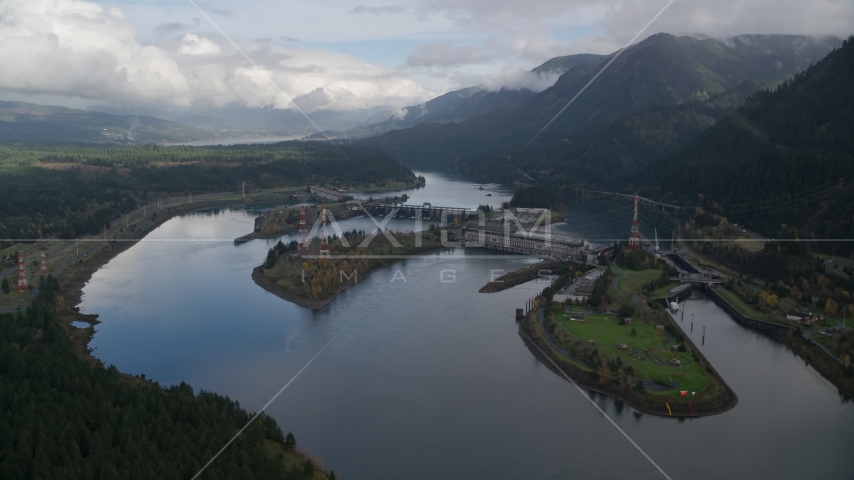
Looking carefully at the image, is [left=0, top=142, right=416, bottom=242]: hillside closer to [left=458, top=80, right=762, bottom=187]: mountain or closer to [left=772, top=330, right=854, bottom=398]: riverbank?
[left=458, top=80, right=762, bottom=187]: mountain

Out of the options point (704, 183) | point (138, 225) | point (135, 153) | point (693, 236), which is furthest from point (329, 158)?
point (693, 236)

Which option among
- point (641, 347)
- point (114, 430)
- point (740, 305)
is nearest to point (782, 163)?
point (740, 305)

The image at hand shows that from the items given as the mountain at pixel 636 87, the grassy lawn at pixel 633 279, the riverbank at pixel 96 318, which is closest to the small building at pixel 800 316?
the grassy lawn at pixel 633 279

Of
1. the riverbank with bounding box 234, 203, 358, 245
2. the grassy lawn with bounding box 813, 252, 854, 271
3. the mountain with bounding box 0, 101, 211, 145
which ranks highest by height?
the mountain with bounding box 0, 101, 211, 145

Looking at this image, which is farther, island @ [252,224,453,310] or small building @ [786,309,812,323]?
island @ [252,224,453,310]

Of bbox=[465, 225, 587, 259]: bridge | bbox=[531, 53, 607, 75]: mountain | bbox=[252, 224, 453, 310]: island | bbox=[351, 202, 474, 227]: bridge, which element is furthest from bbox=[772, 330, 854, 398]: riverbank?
bbox=[531, 53, 607, 75]: mountain

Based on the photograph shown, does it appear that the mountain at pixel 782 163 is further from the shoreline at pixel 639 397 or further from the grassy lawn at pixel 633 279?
the shoreline at pixel 639 397
